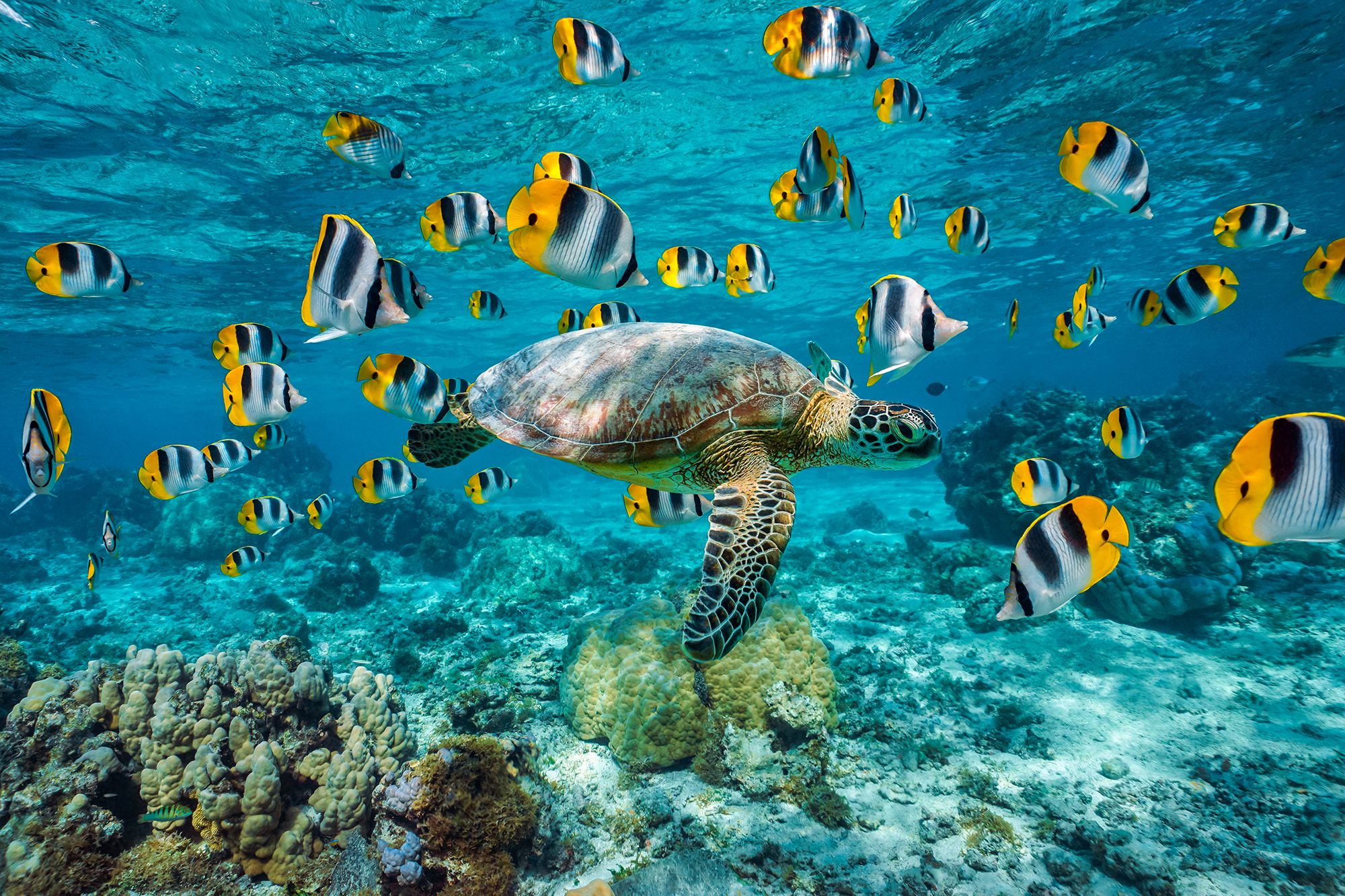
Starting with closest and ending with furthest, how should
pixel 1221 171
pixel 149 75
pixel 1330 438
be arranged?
1. pixel 1330 438
2. pixel 149 75
3. pixel 1221 171

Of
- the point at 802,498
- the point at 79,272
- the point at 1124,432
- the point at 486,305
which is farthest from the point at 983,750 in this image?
the point at 802,498

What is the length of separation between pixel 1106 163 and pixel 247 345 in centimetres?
754

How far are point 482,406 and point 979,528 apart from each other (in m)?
12.5

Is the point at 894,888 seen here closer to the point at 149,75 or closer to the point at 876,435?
the point at 876,435

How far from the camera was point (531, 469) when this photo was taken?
119ft

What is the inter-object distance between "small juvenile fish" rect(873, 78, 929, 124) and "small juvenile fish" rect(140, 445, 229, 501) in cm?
769

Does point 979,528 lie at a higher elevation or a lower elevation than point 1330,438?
lower

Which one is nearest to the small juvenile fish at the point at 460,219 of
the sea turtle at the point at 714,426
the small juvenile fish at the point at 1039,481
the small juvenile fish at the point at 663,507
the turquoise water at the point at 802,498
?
the sea turtle at the point at 714,426

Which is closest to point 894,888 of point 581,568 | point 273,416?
point 273,416

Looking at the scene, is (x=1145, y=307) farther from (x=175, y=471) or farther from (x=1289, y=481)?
(x=175, y=471)

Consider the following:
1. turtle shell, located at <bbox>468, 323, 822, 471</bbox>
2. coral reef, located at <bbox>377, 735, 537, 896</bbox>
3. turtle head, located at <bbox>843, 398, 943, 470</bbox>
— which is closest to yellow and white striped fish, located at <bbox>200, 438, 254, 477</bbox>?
turtle shell, located at <bbox>468, 323, 822, 471</bbox>

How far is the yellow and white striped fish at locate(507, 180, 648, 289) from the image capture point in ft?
11.0

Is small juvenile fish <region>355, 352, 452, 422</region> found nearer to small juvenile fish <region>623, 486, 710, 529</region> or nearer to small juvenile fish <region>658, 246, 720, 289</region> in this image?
small juvenile fish <region>623, 486, 710, 529</region>

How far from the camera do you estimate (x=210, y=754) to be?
4148 millimetres
